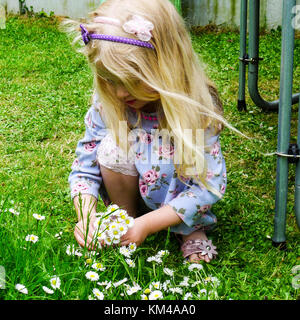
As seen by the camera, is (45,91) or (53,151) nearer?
(53,151)

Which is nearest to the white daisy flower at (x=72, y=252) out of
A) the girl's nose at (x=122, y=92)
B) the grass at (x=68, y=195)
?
the grass at (x=68, y=195)

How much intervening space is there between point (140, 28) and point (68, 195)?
102 cm

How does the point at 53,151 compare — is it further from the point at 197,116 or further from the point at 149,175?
the point at 197,116

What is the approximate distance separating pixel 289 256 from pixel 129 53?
89 centimetres

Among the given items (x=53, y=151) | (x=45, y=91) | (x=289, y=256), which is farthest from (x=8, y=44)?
(x=289, y=256)

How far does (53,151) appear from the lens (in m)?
2.72

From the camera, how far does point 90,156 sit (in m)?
1.93

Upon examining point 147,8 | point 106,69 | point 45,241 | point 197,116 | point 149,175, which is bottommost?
point 45,241

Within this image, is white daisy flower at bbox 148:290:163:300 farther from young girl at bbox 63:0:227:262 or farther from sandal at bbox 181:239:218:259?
sandal at bbox 181:239:218:259

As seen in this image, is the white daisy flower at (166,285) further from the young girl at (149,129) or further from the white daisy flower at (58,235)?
the white daisy flower at (58,235)

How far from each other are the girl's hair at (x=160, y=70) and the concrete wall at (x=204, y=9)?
Answer: 3.40 m

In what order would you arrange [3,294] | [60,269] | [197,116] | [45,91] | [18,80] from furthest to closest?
[18,80]
[45,91]
[197,116]
[60,269]
[3,294]

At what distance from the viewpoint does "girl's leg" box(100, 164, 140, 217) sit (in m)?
1.88

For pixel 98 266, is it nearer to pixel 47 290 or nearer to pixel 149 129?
pixel 47 290
